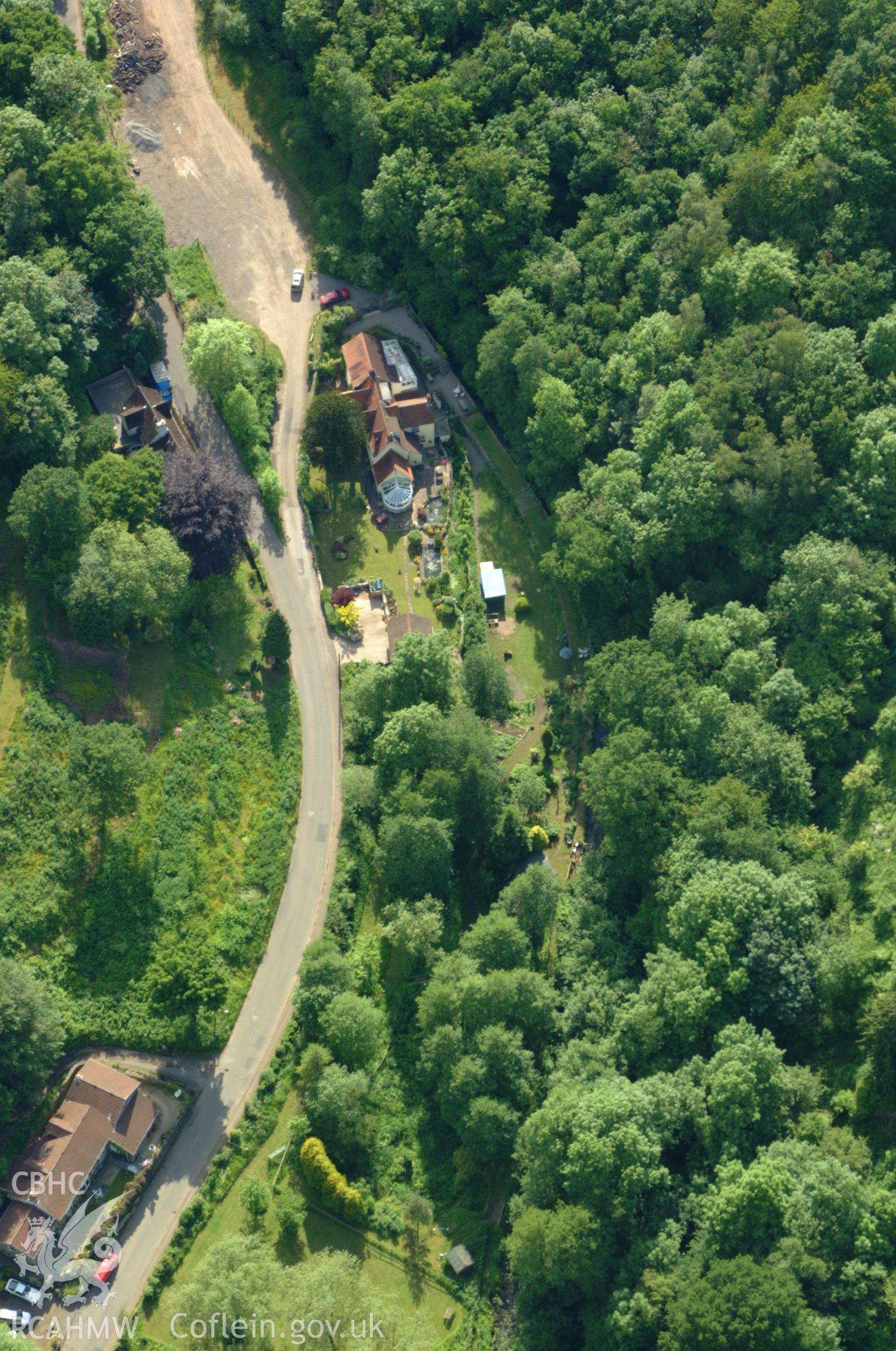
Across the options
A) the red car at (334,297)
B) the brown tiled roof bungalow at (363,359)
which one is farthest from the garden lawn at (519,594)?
the red car at (334,297)

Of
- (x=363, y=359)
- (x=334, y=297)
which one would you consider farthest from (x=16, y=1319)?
(x=334, y=297)

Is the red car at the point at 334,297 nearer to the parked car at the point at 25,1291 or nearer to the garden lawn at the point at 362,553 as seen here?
the garden lawn at the point at 362,553

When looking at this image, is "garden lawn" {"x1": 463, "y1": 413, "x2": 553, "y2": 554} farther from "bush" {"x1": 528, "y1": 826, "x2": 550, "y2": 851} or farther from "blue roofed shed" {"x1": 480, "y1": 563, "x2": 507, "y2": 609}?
"bush" {"x1": 528, "y1": 826, "x2": 550, "y2": 851}

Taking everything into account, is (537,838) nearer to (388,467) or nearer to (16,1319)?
(388,467)

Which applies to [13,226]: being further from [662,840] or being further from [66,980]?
[662,840]

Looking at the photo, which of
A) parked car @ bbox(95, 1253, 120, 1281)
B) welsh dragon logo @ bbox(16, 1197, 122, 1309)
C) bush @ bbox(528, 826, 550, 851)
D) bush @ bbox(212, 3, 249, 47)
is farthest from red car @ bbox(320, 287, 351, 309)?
parked car @ bbox(95, 1253, 120, 1281)

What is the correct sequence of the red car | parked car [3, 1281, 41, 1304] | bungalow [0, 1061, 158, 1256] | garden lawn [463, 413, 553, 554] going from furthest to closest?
the red car → garden lawn [463, 413, 553, 554] → bungalow [0, 1061, 158, 1256] → parked car [3, 1281, 41, 1304]
